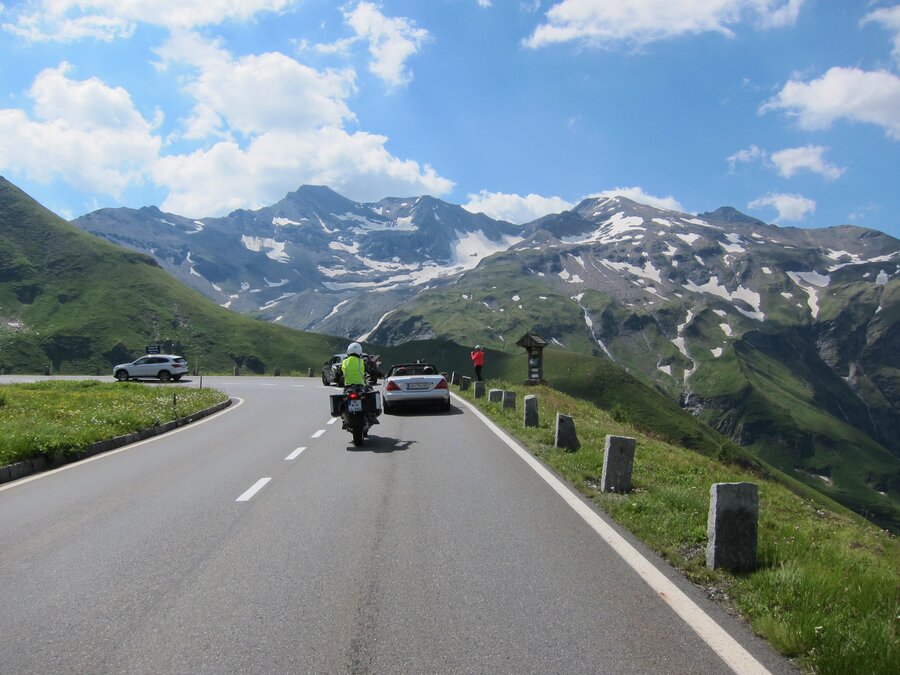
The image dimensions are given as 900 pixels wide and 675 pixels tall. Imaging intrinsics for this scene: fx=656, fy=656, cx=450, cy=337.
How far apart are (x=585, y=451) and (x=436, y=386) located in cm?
906

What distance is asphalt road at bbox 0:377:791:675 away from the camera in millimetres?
3945

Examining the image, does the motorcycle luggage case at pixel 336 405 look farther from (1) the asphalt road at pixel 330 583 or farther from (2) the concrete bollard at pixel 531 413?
(2) the concrete bollard at pixel 531 413

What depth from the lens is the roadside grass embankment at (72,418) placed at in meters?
11.9

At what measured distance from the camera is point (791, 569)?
5227 millimetres

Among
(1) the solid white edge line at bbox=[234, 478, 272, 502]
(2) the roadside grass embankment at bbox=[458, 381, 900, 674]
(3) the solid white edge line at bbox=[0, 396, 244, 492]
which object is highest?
(2) the roadside grass embankment at bbox=[458, 381, 900, 674]

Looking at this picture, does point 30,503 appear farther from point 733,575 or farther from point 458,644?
point 733,575

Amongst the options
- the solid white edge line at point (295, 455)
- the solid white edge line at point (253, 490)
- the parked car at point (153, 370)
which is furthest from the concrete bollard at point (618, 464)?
the parked car at point (153, 370)

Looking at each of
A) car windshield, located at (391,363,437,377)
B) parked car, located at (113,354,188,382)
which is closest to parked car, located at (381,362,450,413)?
car windshield, located at (391,363,437,377)

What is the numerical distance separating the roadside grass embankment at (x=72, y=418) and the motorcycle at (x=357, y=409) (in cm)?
513

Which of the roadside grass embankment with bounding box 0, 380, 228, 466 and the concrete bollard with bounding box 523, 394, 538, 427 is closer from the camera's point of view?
the roadside grass embankment with bounding box 0, 380, 228, 466

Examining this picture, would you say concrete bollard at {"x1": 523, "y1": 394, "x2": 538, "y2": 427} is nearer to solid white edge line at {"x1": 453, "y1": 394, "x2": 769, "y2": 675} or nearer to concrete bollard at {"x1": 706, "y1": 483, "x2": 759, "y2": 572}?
solid white edge line at {"x1": 453, "y1": 394, "x2": 769, "y2": 675}

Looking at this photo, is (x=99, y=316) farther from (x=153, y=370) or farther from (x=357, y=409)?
(x=357, y=409)

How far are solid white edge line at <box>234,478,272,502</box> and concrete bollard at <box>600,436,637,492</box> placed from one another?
4.62 meters

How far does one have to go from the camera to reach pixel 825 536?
304 inches
